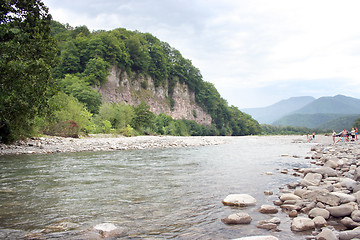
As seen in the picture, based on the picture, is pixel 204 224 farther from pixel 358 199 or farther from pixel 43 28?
pixel 43 28

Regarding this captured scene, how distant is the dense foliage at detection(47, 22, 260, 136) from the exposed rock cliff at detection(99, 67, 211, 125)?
2479 millimetres

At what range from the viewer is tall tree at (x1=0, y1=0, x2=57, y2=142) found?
1155 centimetres

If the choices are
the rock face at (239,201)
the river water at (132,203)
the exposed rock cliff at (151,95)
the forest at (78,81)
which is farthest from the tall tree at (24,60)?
the exposed rock cliff at (151,95)

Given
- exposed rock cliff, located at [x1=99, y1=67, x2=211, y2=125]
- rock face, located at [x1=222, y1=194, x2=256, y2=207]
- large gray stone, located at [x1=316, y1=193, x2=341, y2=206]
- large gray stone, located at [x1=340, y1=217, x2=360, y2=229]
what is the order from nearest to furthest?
large gray stone, located at [x1=340, y1=217, x2=360, y2=229] → large gray stone, located at [x1=316, y1=193, x2=341, y2=206] → rock face, located at [x1=222, y1=194, x2=256, y2=207] → exposed rock cliff, located at [x1=99, y1=67, x2=211, y2=125]

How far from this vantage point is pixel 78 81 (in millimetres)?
52719

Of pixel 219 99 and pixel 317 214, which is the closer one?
pixel 317 214

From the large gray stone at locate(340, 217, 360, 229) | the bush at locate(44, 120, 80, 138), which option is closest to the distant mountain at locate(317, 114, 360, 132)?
the bush at locate(44, 120, 80, 138)

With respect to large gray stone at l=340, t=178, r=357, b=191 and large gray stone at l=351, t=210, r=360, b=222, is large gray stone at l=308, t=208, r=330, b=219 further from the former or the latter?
large gray stone at l=340, t=178, r=357, b=191

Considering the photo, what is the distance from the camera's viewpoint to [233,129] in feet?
374


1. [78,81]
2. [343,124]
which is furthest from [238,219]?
[343,124]

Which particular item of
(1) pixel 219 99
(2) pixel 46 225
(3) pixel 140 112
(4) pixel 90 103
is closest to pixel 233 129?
(1) pixel 219 99

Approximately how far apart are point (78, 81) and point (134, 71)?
27.3 meters

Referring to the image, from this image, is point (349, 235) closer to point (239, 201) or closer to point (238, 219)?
point (238, 219)

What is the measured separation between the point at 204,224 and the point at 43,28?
14.6 meters
